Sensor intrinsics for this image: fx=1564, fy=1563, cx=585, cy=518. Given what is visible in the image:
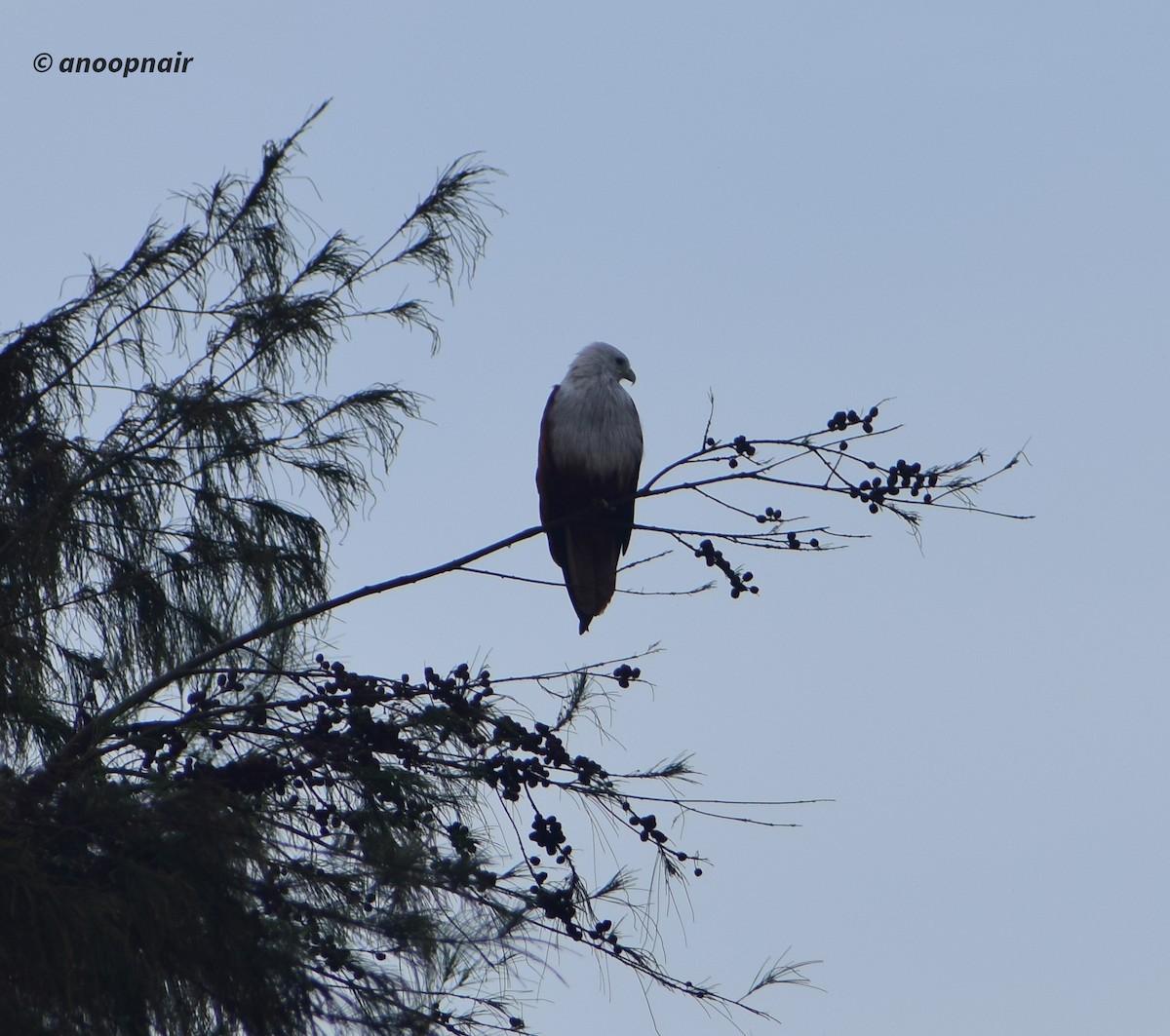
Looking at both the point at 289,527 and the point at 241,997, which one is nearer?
the point at 241,997

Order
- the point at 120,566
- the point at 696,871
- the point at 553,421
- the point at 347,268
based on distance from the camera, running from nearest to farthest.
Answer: the point at 696,871
the point at 120,566
the point at 347,268
the point at 553,421

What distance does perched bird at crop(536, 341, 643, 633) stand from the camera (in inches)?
197

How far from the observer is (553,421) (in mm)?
5105

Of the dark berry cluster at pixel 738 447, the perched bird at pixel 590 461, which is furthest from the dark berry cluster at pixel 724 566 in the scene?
the perched bird at pixel 590 461

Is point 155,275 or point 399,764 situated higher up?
point 155,275

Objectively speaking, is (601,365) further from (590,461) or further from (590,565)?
(590,565)

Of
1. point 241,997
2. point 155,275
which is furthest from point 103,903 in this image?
point 155,275

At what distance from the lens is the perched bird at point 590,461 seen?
500 cm

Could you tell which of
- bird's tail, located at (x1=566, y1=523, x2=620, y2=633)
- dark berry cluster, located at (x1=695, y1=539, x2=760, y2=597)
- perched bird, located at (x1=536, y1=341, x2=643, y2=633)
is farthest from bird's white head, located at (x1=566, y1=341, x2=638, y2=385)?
dark berry cluster, located at (x1=695, y1=539, x2=760, y2=597)

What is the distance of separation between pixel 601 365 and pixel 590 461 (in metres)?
0.42

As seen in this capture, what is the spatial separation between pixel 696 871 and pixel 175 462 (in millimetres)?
1295

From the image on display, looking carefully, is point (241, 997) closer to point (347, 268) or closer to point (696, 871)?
point (696, 871)

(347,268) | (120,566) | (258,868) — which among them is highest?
(347,268)

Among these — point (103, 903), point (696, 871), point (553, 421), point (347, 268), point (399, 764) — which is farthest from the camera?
point (553, 421)
